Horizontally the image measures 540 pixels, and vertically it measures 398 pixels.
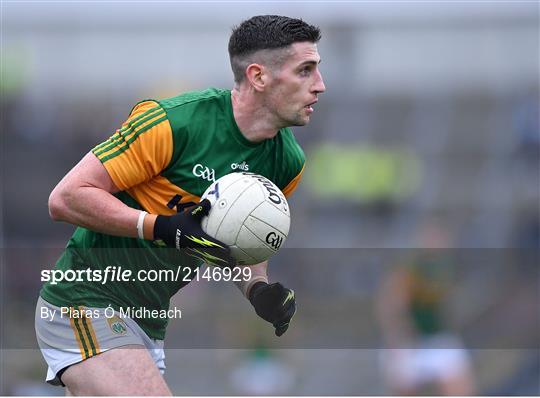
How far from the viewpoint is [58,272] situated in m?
5.31

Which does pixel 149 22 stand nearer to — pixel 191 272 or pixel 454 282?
pixel 454 282

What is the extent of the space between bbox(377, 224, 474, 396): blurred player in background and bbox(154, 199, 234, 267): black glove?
7313 millimetres

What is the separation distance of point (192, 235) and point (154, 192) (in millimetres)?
491

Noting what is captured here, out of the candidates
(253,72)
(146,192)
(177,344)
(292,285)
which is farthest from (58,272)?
(292,285)

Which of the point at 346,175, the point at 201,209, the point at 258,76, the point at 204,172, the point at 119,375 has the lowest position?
the point at 119,375

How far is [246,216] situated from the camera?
4895 millimetres

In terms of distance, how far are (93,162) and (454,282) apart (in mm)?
9920

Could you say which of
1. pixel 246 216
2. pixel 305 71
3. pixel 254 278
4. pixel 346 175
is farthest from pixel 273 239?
pixel 346 175

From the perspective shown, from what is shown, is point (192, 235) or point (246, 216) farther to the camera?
point (246, 216)

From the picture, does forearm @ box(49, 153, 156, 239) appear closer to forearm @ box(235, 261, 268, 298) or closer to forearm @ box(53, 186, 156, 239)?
forearm @ box(53, 186, 156, 239)

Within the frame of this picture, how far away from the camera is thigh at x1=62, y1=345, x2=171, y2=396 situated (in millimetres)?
4848

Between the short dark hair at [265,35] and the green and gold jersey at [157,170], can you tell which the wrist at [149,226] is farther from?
the short dark hair at [265,35]
